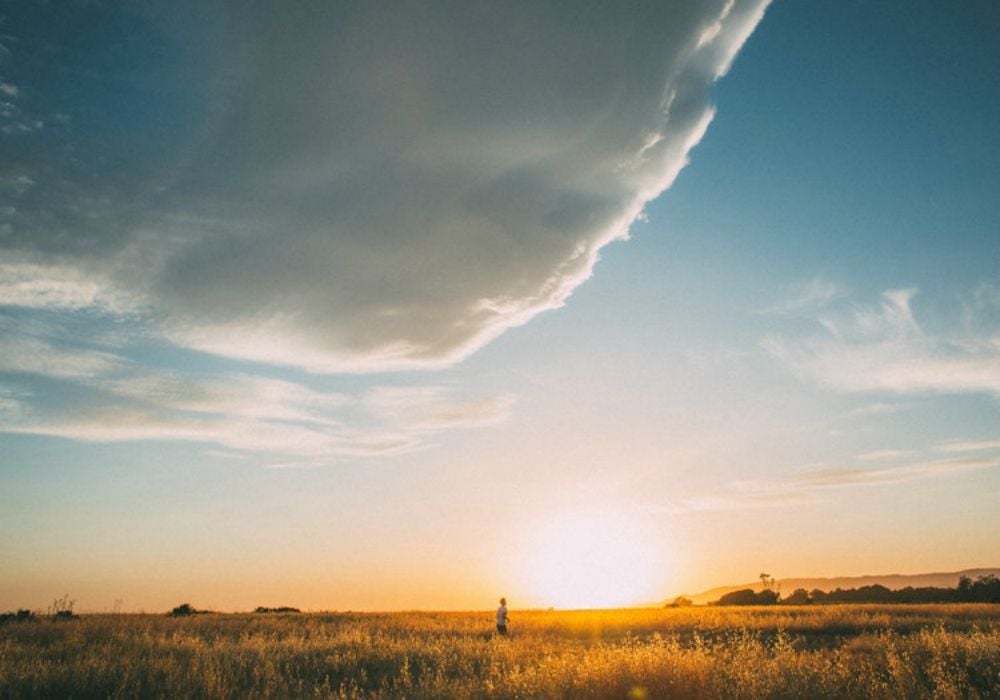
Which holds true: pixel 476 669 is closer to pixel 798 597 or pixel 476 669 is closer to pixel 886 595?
pixel 886 595

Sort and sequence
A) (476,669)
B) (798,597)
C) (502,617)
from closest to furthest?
(476,669), (502,617), (798,597)

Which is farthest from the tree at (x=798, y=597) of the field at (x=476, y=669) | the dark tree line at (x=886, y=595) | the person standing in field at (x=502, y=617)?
the person standing in field at (x=502, y=617)

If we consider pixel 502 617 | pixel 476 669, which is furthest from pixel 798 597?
pixel 476 669

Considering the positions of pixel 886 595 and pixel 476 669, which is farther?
pixel 886 595

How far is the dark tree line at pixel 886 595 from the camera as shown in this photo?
5906 centimetres

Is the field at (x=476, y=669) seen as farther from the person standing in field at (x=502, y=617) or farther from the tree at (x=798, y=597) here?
the tree at (x=798, y=597)

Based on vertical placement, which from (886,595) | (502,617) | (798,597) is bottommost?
(798,597)

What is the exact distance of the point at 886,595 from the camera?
70688mm

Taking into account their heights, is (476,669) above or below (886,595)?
above

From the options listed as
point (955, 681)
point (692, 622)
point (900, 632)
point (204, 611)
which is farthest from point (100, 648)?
point (204, 611)

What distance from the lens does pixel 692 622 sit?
→ 30594 mm

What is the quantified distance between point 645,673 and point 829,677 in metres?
3.05

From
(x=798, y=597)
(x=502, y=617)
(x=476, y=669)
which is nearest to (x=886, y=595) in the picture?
(x=798, y=597)

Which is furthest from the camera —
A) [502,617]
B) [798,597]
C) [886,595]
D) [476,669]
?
[798,597]
